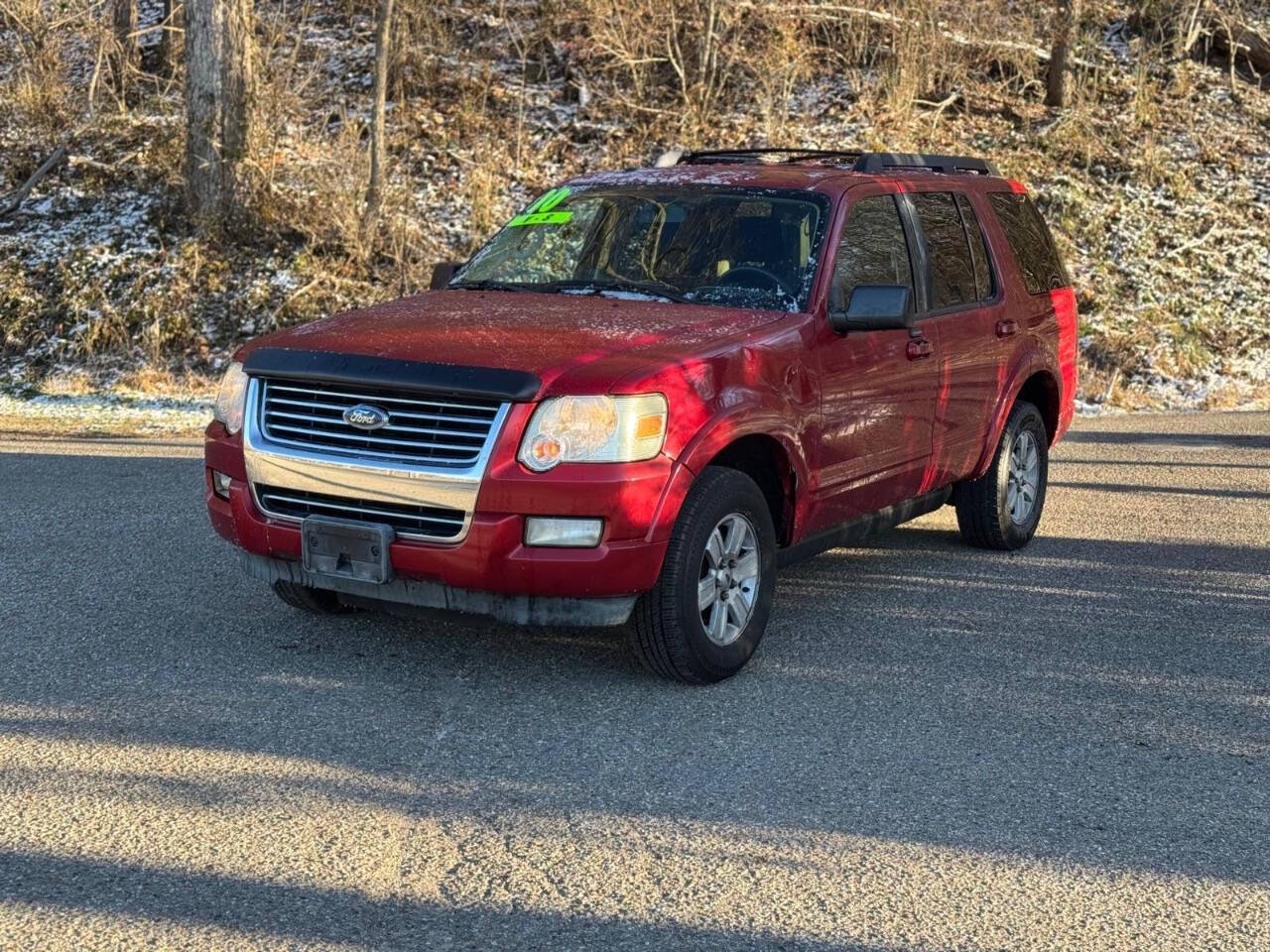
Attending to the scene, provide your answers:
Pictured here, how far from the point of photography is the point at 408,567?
525 centimetres

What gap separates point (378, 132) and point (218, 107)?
177 centimetres

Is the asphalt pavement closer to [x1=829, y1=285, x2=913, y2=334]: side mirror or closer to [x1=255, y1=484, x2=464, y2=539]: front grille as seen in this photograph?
[x1=255, y1=484, x2=464, y2=539]: front grille

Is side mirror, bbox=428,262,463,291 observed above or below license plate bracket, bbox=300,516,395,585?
above

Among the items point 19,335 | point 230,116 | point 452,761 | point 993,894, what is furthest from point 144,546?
point 230,116

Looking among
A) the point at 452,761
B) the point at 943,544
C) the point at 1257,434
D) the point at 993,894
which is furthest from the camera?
the point at 1257,434

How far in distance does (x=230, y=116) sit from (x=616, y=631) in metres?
11.8

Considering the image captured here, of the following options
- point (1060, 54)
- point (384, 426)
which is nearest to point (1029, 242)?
point (384, 426)

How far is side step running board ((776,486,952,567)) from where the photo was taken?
624 centimetres

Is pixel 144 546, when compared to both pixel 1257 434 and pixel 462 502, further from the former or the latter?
pixel 1257 434

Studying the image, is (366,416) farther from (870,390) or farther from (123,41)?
(123,41)

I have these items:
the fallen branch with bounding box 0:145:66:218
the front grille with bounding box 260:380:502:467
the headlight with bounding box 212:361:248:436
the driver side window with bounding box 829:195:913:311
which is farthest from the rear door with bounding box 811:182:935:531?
the fallen branch with bounding box 0:145:66:218

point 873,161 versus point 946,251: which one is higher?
point 873,161

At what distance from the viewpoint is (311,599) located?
6.26 m

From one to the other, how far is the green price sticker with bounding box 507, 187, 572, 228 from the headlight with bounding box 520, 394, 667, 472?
209 centimetres
